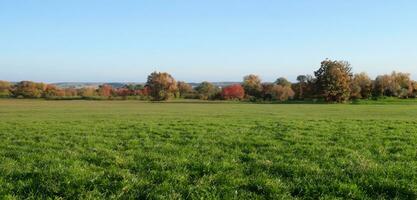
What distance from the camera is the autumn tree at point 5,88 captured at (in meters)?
145

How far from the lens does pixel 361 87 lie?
116 metres

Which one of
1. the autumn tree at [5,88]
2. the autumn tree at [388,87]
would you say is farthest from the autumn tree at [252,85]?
the autumn tree at [5,88]

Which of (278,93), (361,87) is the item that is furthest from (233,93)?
(361,87)

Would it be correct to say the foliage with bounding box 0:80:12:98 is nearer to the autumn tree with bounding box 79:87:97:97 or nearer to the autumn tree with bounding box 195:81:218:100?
the autumn tree with bounding box 79:87:97:97

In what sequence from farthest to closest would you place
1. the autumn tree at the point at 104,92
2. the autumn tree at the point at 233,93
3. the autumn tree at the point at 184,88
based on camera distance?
the autumn tree at the point at 184,88
the autumn tree at the point at 104,92
the autumn tree at the point at 233,93

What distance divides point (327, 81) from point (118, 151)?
9780 centimetres

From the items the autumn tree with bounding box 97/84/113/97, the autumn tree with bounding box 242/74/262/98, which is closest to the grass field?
the autumn tree with bounding box 242/74/262/98

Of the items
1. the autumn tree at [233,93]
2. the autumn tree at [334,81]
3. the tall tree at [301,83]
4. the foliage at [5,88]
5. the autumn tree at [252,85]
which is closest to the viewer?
the autumn tree at [334,81]

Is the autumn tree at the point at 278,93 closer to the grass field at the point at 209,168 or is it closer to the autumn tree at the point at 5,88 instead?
the autumn tree at the point at 5,88

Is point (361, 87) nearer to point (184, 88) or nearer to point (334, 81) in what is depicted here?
point (334, 81)

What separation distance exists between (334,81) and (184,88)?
60.0m

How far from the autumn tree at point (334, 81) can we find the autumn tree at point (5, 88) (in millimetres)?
95595

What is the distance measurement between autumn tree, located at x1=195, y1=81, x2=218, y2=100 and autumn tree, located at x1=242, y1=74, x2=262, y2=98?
1056 centimetres

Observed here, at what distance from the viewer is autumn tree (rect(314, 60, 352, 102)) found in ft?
348
